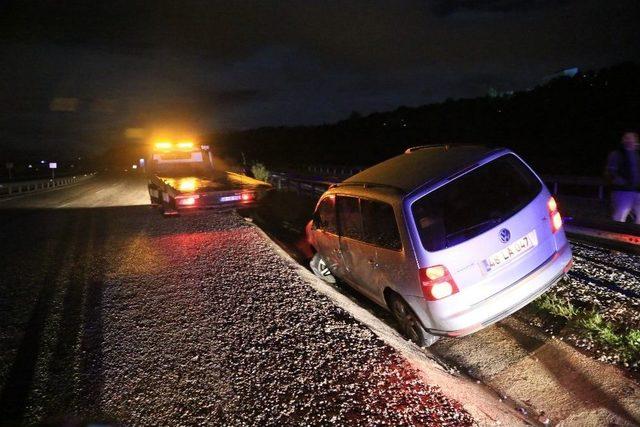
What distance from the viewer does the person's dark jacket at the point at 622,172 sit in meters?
5.94

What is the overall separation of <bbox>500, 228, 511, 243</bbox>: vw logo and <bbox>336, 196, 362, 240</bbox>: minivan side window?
157 centimetres

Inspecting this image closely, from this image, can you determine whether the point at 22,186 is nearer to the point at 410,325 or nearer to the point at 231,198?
the point at 231,198

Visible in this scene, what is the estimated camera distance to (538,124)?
114ft

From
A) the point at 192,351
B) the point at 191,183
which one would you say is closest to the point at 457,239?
the point at 192,351

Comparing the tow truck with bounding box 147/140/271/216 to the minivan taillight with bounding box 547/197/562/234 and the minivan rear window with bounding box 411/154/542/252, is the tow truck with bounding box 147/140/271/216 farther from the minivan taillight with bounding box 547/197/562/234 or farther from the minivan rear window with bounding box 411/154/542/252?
the minivan taillight with bounding box 547/197/562/234

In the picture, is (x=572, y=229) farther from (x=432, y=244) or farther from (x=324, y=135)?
(x=324, y=135)

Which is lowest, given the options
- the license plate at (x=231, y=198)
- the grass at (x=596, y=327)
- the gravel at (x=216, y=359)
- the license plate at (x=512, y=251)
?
the grass at (x=596, y=327)

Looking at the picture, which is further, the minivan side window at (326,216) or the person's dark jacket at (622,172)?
the person's dark jacket at (622,172)

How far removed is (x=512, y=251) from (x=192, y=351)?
3259 millimetres

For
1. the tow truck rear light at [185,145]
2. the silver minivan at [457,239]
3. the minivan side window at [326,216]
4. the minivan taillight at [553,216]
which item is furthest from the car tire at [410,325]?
the tow truck rear light at [185,145]

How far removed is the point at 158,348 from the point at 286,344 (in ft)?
4.36

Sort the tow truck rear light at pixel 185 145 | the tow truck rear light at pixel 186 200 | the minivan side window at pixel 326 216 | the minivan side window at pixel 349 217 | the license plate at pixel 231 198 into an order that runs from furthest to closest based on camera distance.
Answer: the tow truck rear light at pixel 185 145 → the license plate at pixel 231 198 → the tow truck rear light at pixel 186 200 → the minivan side window at pixel 326 216 → the minivan side window at pixel 349 217

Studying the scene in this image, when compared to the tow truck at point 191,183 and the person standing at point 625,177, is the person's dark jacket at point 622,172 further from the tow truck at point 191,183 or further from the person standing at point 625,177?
the tow truck at point 191,183

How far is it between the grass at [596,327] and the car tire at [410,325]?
4.50 ft
